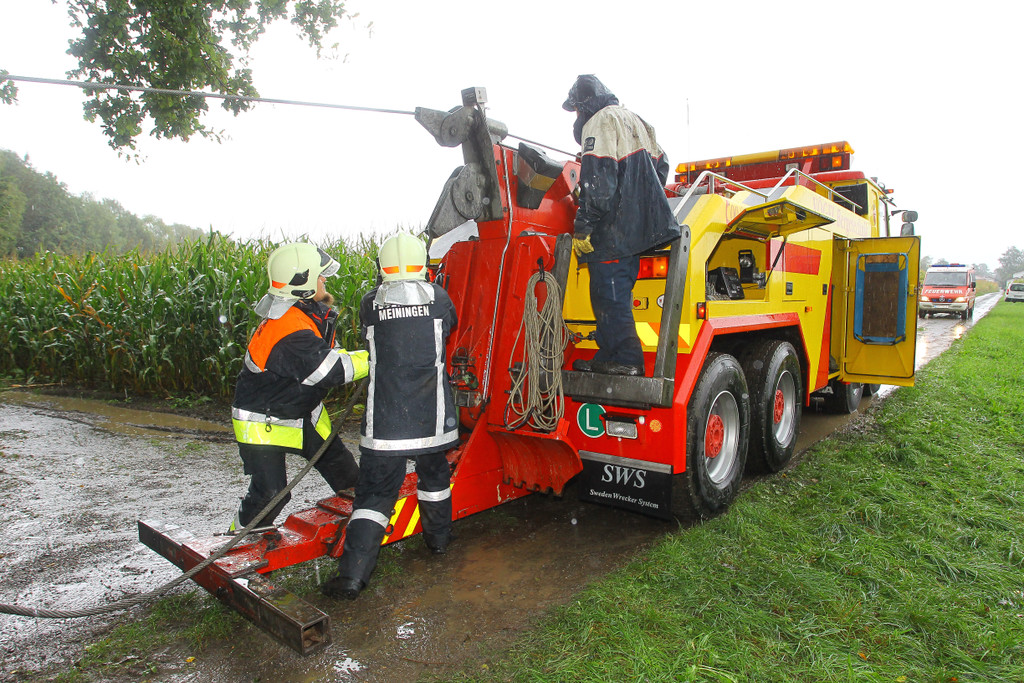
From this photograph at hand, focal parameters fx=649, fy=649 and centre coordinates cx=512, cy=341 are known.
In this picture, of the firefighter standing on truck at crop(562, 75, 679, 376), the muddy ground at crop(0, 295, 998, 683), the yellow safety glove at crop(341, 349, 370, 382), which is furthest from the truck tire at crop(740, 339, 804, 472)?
the yellow safety glove at crop(341, 349, 370, 382)

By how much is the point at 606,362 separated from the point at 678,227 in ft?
2.66

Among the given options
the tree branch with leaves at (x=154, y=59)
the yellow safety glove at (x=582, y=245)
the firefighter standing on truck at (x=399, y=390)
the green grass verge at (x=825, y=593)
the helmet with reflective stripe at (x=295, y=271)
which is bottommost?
the green grass verge at (x=825, y=593)

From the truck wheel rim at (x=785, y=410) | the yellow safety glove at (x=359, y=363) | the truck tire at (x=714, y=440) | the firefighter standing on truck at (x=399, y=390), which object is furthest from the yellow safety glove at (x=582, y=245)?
the truck wheel rim at (x=785, y=410)

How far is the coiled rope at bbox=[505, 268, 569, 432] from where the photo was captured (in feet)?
11.6

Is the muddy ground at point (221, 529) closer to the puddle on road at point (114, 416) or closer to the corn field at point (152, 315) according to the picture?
the puddle on road at point (114, 416)

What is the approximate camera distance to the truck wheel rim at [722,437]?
13.0 ft

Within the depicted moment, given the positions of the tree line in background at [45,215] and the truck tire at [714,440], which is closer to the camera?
the truck tire at [714,440]

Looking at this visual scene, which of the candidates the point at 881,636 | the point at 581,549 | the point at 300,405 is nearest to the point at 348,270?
the point at 300,405

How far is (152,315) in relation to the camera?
7953mm

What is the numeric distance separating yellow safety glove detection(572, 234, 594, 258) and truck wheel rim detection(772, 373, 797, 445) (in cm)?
224

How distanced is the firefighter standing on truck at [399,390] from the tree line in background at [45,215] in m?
35.5

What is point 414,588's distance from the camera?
10.5ft

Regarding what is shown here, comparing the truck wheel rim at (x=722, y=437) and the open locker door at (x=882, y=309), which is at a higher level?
the open locker door at (x=882, y=309)

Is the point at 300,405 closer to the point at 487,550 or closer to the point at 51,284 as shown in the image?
the point at 487,550
